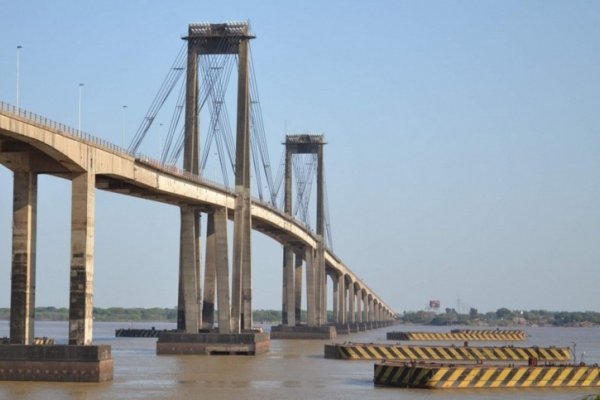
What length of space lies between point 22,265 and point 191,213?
31.1 m

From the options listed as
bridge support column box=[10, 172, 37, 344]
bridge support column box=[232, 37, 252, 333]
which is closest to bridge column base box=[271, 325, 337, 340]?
bridge support column box=[232, 37, 252, 333]

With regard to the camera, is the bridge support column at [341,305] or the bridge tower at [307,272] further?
the bridge support column at [341,305]

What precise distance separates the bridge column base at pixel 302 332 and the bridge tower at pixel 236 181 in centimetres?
3569

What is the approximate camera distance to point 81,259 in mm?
56500

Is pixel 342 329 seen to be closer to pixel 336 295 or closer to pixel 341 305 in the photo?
pixel 341 305

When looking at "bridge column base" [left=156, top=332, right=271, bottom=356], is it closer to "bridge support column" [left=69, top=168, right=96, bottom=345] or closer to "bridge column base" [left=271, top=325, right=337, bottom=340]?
"bridge support column" [left=69, top=168, right=96, bottom=345]

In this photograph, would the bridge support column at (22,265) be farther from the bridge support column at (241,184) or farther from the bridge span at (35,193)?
the bridge support column at (241,184)

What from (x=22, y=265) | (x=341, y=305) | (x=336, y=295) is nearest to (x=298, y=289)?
(x=341, y=305)

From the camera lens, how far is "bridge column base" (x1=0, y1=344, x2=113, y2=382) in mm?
53656

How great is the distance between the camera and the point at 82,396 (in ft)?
158

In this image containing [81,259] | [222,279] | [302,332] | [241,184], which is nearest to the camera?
[81,259]

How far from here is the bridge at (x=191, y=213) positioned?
5488cm

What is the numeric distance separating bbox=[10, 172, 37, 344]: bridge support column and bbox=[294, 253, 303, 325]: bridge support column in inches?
3415

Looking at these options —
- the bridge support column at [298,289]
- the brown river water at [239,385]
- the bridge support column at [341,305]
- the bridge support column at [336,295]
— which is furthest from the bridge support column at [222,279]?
the bridge support column at [336,295]
